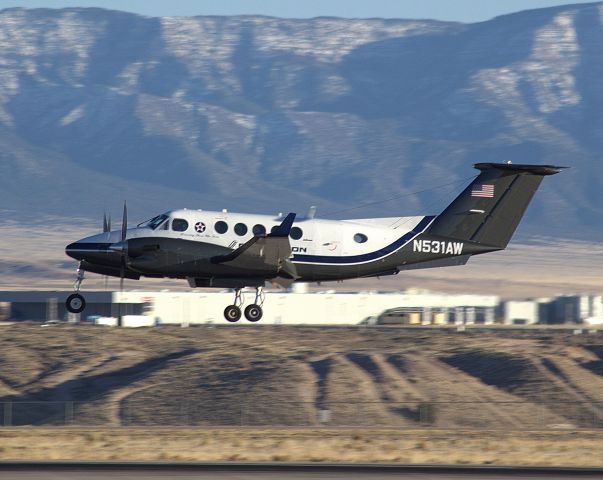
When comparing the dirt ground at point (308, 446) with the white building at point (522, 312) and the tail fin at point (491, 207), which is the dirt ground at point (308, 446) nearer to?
the tail fin at point (491, 207)

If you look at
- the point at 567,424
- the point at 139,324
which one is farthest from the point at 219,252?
the point at 139,324

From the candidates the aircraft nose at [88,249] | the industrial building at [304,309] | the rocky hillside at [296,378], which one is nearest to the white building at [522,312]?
the industrial building at [304,309]

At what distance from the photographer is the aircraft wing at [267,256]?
5653 centimetres

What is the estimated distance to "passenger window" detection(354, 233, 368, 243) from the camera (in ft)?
193

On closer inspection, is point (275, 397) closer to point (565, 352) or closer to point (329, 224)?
point (329, 224)

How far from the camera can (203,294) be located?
13650cm

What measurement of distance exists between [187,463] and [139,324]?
71.7 metres

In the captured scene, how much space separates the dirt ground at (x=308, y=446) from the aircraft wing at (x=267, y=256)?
24.1 feet

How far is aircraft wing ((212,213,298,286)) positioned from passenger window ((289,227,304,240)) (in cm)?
82

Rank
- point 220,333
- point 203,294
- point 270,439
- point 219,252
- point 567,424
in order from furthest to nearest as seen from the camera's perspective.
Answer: point 203,294, point 220,333, point 567,424, point 219,252, point 270,439

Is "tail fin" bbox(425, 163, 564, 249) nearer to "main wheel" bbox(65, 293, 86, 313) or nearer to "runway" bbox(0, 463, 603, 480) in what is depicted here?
"main wheel" bbox(65, 293, 86, 313)

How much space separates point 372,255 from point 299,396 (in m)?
15.4

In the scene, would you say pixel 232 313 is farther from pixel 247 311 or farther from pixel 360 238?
pixel 360 238

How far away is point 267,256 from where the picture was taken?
57656mm
